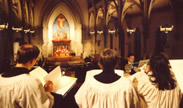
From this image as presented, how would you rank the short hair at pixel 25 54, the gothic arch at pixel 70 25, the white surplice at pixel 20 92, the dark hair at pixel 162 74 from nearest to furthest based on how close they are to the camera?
the white surplice at pixel 20 92, the short hair at pixel 25 54, the dark hair at pixel 162 74, the gothic arch at pixel 70 25

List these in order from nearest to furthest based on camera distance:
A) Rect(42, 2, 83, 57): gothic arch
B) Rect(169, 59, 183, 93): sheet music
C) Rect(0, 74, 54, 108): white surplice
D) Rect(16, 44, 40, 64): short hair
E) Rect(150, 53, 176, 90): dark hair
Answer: Rect(0, 74, 54, 108): white surplice, Rect(16, 44, 40, 64): short hair, Rect(150, 53, 176, 90): dark hair, Rect(169, 59, 183, 93): sheet music, Rect(42, 2, 83, 57): gothic arch

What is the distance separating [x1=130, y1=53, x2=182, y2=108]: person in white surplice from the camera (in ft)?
6.08

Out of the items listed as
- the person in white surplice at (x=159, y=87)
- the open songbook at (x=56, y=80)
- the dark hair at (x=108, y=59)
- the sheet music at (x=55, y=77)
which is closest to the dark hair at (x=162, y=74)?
the person in white surplice at (x=159, y=87)

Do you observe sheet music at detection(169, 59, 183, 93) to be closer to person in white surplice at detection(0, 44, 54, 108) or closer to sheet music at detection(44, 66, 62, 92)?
sheet music at detection(44, 66, 62, 92)

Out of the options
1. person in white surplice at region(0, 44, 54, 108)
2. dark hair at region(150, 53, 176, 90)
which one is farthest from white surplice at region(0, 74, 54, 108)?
dark hair at region(150, 53, 176, 90)

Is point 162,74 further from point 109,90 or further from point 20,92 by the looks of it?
point 20,92

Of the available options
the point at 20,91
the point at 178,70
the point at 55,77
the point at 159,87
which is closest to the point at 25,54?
the point at 20,91

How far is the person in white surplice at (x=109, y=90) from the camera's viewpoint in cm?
153

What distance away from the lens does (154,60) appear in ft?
6.24

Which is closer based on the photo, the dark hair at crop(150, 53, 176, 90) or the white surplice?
the white surplice

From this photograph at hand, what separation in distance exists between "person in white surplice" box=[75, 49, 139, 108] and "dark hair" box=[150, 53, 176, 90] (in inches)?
19.5

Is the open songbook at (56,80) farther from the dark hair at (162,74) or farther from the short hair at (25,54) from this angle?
the dark hair at (162,74)

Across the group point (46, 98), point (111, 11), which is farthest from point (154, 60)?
point (111, 11)

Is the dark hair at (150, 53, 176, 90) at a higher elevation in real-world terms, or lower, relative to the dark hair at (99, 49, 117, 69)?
lower
